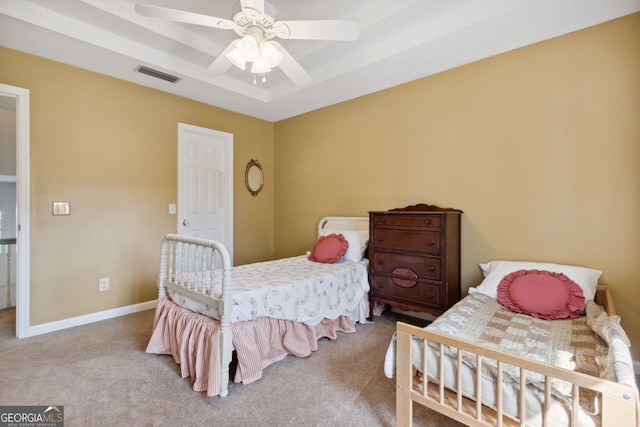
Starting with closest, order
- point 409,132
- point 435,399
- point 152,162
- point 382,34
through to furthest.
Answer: point 435,399, point 382,34, point 409,132, point 152,162

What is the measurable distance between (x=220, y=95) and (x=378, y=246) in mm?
2570

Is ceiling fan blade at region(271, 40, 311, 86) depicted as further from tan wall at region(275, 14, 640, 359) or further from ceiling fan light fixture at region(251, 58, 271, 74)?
tan wall at region(275, 14, 640, 359)

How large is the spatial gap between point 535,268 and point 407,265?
3.03ft

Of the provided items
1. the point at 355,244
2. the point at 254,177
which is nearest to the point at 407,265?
the point at 355,244

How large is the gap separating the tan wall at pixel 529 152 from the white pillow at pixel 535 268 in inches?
6.7

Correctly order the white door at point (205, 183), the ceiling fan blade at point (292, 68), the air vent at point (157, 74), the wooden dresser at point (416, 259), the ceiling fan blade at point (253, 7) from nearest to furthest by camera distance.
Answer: the ceiling fan blade at point (253, 7)
the ceiling fan blade at point (292, 68)
the wooden dresser at point (416, 259)
the air vent at point (157, 74)
the white door at point (205, 183)

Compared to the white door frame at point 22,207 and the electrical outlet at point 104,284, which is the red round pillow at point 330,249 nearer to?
the electrical outlet at point 104,284

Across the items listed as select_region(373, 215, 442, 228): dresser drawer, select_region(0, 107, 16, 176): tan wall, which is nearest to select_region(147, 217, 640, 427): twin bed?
select_region(373, 215, 442, 228): dresser drawer

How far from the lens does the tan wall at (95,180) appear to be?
8.61ft

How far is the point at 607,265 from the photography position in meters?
2.10

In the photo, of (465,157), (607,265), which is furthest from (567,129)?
(607,265)

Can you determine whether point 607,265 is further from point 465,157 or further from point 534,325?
point 465,157

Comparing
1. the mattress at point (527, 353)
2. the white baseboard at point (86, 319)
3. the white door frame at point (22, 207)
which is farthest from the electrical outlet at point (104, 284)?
the mattress at point (527, 353)

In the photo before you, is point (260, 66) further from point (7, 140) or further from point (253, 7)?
point (7, 140)
